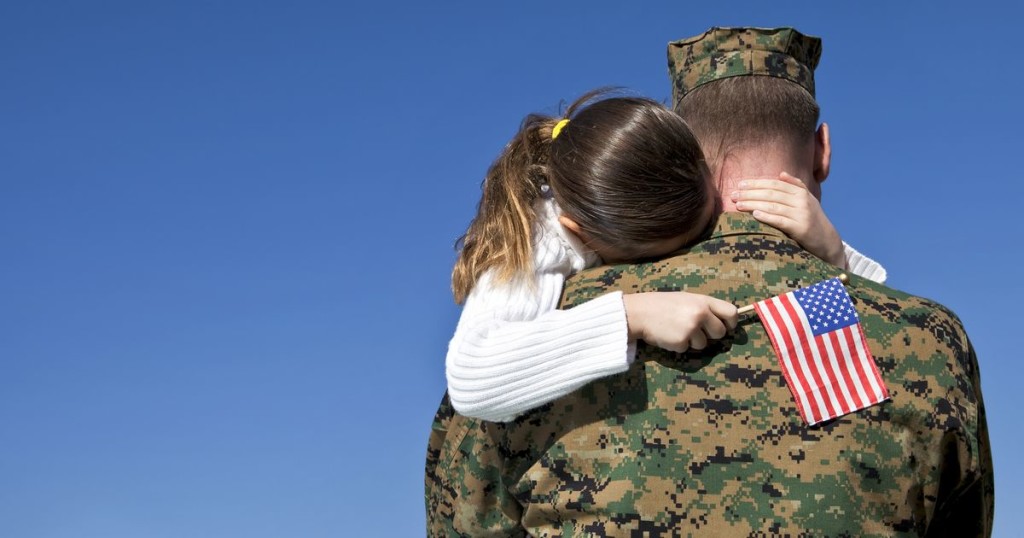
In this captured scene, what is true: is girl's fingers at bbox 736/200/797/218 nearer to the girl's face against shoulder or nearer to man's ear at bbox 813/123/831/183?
the girl's face against shoulder

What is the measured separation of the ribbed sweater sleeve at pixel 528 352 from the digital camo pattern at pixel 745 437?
141 mm

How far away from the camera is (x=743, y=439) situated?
4.16 m

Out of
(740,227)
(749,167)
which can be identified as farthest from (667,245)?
(749,167)

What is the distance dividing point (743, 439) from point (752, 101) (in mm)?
1473

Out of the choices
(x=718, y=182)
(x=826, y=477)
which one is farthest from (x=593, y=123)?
(x=826, y=477)

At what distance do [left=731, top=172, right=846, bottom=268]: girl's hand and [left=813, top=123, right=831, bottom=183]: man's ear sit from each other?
386 mm

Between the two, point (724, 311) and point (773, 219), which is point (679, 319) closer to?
point (724, 311)

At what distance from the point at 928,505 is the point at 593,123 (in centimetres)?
186

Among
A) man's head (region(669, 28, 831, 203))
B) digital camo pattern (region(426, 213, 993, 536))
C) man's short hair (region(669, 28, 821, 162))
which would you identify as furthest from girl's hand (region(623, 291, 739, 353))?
man's short hair (region(669, 28, 821, 162))

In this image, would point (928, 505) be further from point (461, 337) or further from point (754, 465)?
point (461, 337)

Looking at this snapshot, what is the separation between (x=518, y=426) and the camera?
4.38 m

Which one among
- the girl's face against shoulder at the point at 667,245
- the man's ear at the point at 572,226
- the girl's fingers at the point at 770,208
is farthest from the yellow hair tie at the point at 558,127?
the girl's fingers at the point at 770,208

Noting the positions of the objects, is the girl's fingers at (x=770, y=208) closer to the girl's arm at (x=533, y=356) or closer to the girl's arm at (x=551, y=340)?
the girl's arm at (x=551, y=340)

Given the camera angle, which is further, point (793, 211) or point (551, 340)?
point (793, 211)
